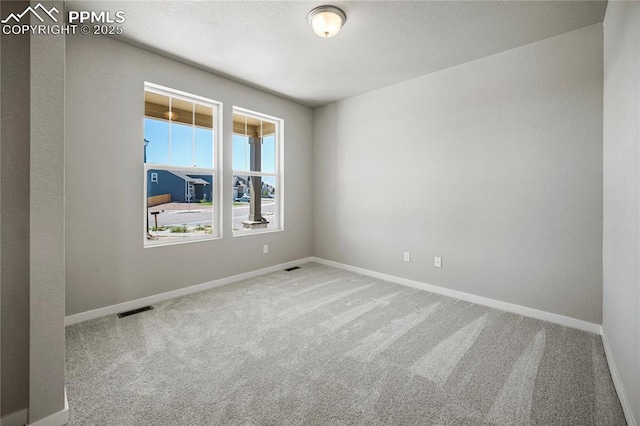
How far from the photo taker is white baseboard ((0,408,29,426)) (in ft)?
4.50

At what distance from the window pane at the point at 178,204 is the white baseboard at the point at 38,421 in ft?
6.58

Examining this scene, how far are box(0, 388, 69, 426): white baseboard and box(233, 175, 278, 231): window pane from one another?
2666 mm

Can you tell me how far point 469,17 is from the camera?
241 centimetres

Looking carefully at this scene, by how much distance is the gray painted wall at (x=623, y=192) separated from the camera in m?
1.49

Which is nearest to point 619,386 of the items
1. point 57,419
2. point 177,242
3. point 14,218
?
point 57,419

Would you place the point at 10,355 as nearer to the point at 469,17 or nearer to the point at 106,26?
the point at 106,26

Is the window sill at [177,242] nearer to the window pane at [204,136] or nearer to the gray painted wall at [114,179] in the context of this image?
the gray painted wall at [114,179]

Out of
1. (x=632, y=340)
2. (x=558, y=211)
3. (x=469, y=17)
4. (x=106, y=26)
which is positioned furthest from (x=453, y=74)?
(x=106, y=26)

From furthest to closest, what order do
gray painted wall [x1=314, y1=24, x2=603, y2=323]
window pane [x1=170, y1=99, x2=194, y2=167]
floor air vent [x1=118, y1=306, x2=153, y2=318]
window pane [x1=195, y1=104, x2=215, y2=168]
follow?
1. window pane [x1=195, y1=104, x2=215, y2=168]
2. window pane [x1=170, y1=99, x2=194, y2=167]
3. floor air vent [x1=118, y1=306, x2=153, y2=318]
4. gray painted wall [x1=314, y1=24, x2=603, y2=323]

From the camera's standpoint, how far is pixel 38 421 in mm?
1432

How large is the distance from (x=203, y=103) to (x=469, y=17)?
304cm

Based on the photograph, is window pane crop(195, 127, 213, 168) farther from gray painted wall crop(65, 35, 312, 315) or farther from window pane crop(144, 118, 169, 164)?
window pane crop(144, 118, 169, 164)

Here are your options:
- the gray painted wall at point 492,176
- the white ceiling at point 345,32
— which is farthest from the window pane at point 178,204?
the gray painted wall at point 492,176

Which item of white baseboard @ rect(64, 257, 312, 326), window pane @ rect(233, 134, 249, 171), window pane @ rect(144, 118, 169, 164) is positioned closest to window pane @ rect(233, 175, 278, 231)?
window pane @ rect(233, 134, 249, 171)
